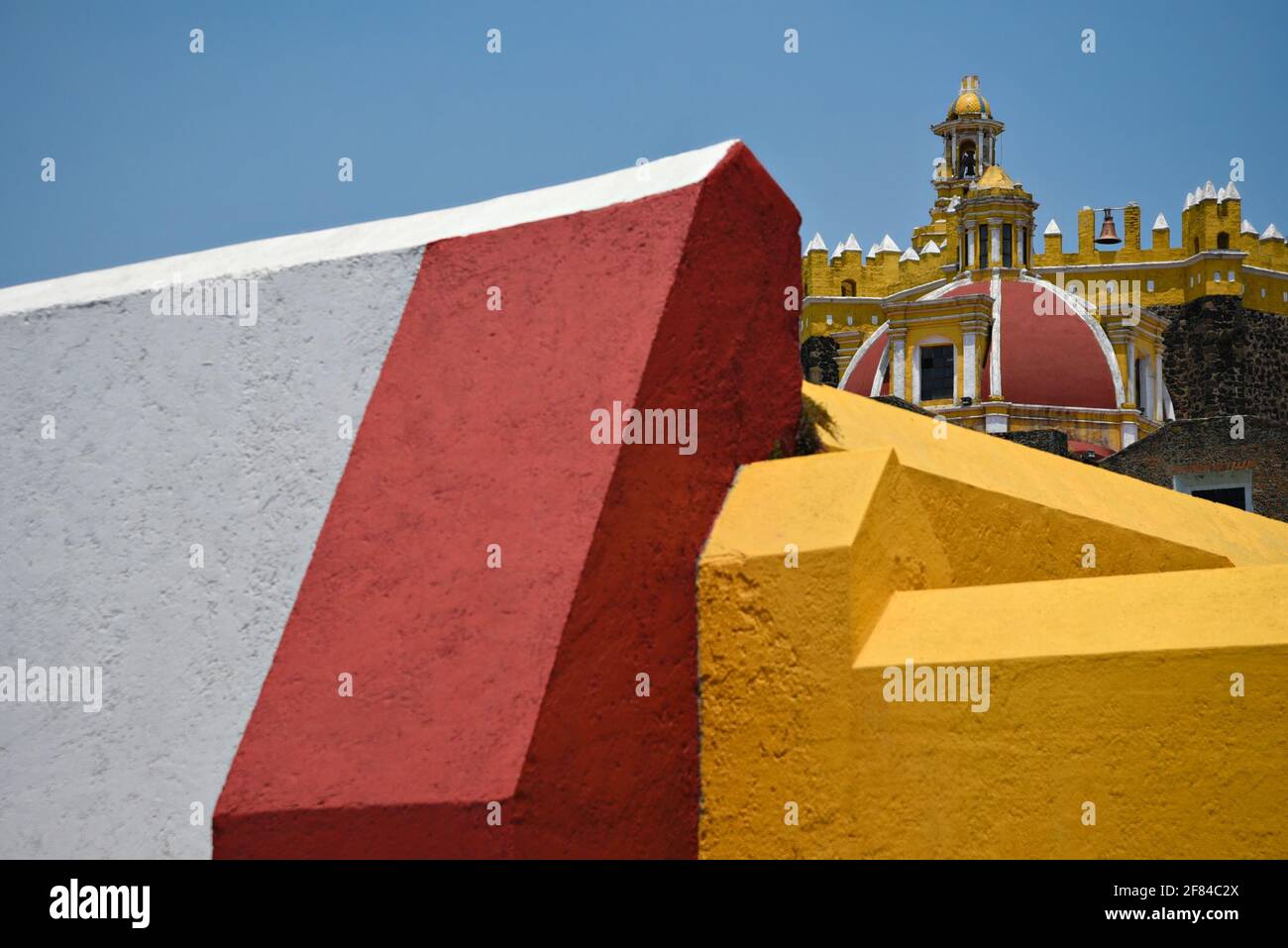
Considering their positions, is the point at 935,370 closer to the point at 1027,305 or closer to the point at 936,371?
the point at 936,371

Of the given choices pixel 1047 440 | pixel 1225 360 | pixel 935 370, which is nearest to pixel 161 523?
pixel 1047 440

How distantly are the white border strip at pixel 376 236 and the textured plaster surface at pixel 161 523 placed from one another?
7.0 inches

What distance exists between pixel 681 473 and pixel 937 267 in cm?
3858

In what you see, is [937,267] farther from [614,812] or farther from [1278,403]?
[614,812]

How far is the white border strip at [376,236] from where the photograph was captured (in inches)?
324

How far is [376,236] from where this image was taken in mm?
9008

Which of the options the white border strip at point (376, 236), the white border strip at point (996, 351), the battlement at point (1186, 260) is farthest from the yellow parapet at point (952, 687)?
the battlement at point (1186, 260)

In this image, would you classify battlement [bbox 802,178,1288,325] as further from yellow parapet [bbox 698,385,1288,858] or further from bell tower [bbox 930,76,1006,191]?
yellow parapet [bbox 698,385,1288,858]

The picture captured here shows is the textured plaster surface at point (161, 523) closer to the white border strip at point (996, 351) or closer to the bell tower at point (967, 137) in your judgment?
the white border strip at point (996, 351)

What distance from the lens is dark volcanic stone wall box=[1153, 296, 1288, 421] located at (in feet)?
141

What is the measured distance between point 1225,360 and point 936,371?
33.9 ft

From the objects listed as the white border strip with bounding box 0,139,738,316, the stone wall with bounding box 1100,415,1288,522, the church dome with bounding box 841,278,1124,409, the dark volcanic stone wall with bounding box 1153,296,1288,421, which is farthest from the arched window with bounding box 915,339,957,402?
the white border strip with bounding box 0,139,738,316

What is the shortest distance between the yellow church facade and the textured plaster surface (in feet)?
90.1
